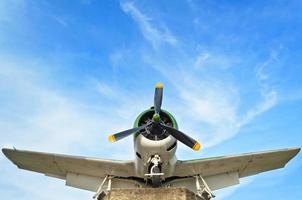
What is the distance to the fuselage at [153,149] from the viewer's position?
53.5 feet

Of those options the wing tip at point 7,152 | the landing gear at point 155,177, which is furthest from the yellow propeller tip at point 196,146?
the wing tip at point 7,152

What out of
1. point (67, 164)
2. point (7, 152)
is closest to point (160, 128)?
point (67, 164)

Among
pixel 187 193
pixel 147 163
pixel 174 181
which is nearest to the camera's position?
pixel 187 193

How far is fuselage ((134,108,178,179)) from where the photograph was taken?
53.5ft

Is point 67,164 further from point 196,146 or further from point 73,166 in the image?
point 196,146

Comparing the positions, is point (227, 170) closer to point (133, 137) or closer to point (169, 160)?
point (169, 160)

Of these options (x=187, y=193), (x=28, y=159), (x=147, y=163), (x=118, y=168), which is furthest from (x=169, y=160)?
(x=187, y=193)

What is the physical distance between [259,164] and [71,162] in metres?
9.92

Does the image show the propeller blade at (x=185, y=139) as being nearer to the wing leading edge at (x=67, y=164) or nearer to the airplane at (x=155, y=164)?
the airplane at (x=155, y=164)

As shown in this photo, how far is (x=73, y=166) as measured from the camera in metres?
19.4

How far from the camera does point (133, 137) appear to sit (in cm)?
1723

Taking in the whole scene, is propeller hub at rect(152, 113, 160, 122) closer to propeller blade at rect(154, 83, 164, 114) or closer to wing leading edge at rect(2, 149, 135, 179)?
propeller blade at rect(154, 83, 164, 114)

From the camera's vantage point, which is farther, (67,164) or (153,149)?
(67,164)

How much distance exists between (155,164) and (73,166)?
5478 mm
